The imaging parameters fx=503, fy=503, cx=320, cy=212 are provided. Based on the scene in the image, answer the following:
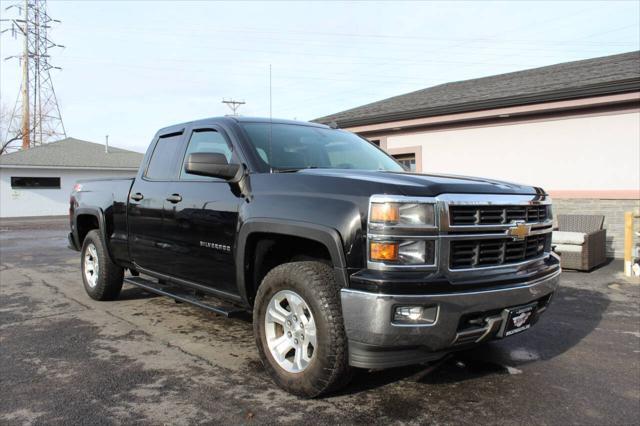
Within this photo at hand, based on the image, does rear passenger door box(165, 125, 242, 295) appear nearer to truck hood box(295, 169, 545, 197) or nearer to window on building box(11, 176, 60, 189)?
truck hood box(295, 169, 545, 197)

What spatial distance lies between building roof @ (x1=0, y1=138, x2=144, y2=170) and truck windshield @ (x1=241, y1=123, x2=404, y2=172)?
92.3 feet

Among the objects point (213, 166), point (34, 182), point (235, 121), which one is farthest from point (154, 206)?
point (34, 182)

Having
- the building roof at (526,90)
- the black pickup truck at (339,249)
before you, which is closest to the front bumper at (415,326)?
the black pickup truck at (339,249)

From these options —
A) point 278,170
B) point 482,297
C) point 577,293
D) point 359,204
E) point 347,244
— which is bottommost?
point 577,293

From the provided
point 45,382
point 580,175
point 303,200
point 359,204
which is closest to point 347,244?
point 359,204

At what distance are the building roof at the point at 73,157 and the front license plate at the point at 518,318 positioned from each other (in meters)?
30.1

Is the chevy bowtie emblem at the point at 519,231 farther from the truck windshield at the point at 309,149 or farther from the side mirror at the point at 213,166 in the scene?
the side mirror at the point at 213,166

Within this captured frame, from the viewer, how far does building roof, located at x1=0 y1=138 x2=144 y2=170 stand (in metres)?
28.4

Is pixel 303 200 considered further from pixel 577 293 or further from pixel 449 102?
pixel 449 102

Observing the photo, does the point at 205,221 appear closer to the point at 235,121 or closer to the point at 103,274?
the point at 235,121

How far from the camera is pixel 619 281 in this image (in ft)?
24.7

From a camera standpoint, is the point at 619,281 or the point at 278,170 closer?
the point at 278,170

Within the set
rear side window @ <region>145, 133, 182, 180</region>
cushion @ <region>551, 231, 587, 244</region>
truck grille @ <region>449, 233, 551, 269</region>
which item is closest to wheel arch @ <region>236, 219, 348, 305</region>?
→ truck grille @ <region>449, 233, 551, 269</region>

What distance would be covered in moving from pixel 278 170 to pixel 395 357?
1644 mm
